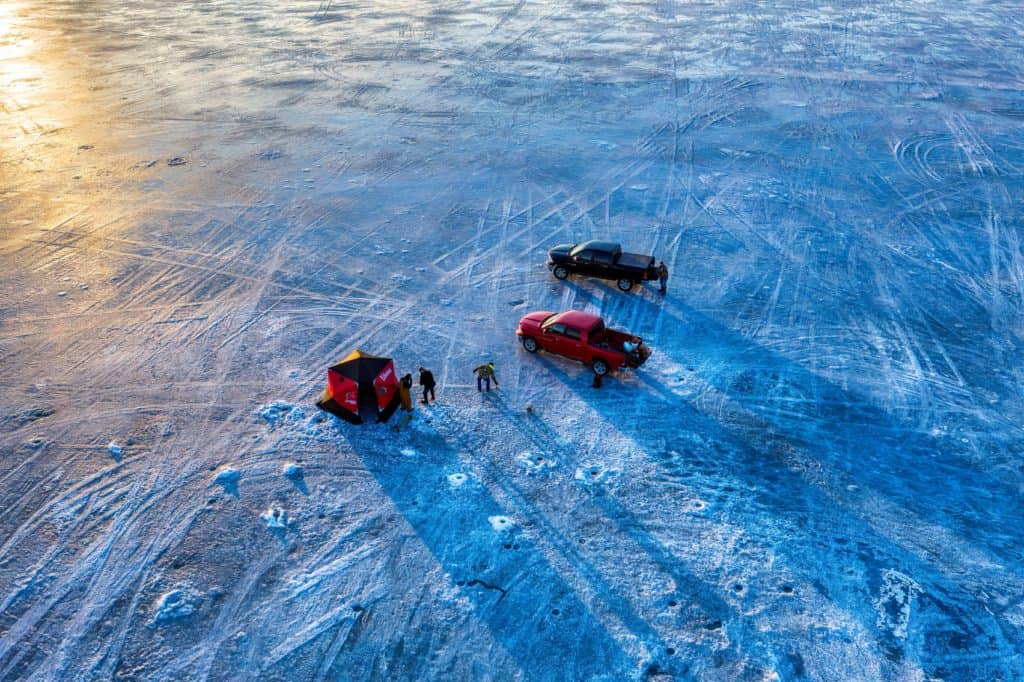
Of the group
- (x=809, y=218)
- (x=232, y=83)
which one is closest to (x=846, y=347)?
(x=809, y=218)

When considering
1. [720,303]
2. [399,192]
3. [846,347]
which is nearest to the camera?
[846,347]

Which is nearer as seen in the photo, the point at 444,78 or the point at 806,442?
the point at 806,442

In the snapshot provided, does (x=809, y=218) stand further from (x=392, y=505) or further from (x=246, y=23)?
(x=246, y=23)

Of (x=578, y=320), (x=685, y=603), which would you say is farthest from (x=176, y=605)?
(x=578, y=320)

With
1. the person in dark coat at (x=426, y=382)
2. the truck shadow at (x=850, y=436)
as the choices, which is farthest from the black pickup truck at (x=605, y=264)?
the person in dark coat at (x=426, y=382)

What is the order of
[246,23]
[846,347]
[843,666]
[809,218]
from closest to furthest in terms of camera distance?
[843,666] → [846,347] → [809,218] → [246,23]

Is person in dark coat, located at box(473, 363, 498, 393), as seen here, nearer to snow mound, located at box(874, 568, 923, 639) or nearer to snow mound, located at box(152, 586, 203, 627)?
snow mound, located at box(152, 586, 203, 627)

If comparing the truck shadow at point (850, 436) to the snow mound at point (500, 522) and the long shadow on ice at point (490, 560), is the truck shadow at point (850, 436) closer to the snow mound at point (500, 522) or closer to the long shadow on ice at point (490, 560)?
the snow mound at point (500, 522)

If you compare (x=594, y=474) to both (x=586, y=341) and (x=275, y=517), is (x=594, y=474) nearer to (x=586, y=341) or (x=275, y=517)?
(x=586, y=341)
